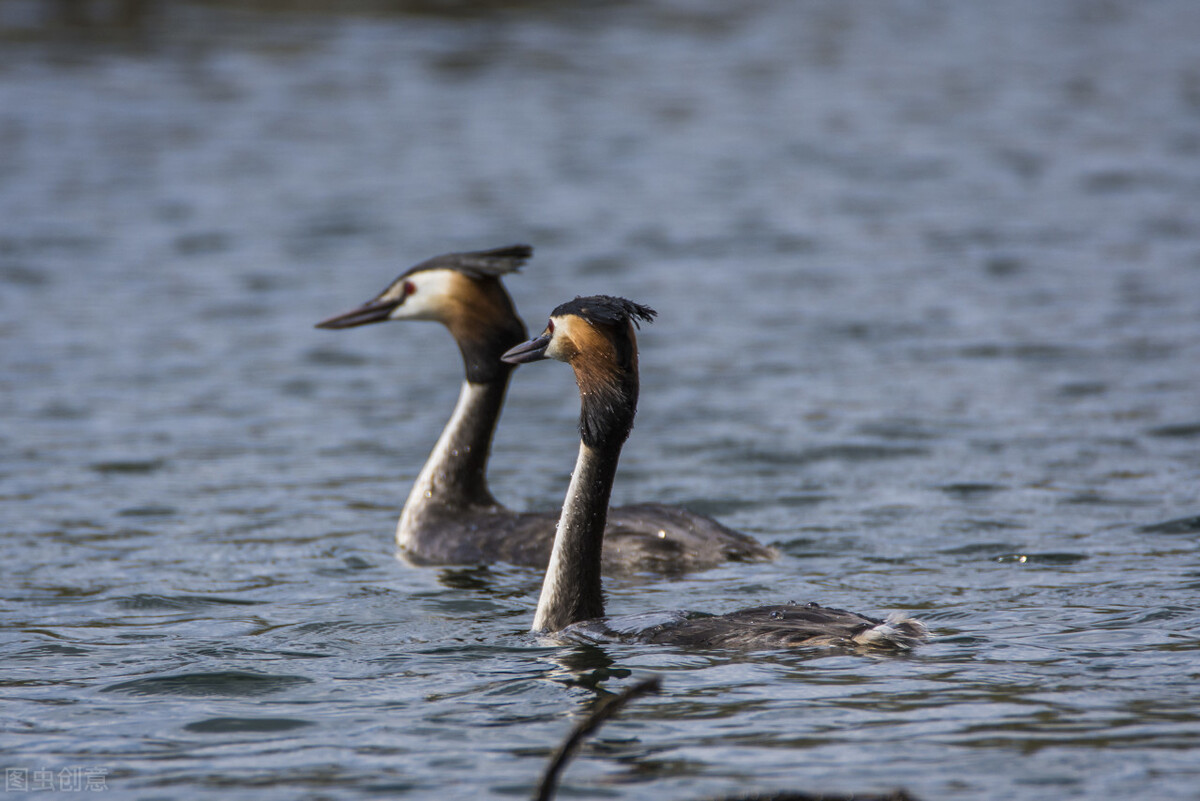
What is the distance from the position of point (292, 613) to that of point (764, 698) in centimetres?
266

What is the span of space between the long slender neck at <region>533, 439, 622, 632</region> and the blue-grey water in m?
0.23

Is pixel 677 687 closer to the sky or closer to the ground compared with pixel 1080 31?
closer to the ground

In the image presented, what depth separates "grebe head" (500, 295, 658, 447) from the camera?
7102mm

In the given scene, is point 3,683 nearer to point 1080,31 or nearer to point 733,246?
point 733,246

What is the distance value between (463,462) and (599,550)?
2.36 m

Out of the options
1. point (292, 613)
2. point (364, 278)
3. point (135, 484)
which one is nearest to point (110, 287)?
point (364, 278)

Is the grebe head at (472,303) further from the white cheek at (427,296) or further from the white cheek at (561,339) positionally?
the white cheek at (561,339)

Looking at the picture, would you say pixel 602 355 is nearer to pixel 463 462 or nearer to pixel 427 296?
pixel 463 462

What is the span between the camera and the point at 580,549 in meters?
7.36

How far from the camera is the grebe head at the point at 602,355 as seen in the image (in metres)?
7.10

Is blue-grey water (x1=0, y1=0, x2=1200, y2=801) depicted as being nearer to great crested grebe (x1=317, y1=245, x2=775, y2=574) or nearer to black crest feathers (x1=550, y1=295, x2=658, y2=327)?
great crested grebe (x1=317, y1=245, x2=775, y2=574)

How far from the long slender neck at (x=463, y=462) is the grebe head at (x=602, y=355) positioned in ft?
7.78

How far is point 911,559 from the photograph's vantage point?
8820 mm

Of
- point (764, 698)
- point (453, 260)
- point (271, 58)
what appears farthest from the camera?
point (271, 58)
